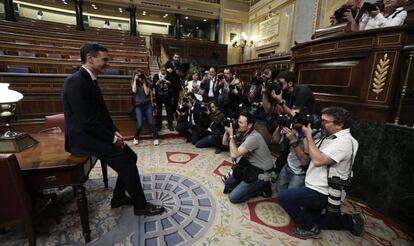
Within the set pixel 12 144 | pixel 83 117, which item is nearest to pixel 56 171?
pixel 83 117

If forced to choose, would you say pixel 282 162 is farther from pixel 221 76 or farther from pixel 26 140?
pixel 26 140

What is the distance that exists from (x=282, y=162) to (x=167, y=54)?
944 centimetres

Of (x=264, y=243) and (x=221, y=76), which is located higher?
(x=221, y=76)

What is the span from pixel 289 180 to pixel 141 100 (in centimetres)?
282

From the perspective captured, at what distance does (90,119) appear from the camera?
152cm

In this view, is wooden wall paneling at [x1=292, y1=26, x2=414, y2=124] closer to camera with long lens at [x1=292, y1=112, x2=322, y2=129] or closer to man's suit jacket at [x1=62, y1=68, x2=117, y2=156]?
camera with long lens at [x1=292, y1=112, x2=322, y2=129]

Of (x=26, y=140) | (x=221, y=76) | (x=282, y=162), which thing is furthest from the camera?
(x=221, y=76)

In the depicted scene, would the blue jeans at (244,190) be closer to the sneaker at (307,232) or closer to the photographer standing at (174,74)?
the sneaker at (307,232)

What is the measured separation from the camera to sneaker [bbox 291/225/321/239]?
1.65 m

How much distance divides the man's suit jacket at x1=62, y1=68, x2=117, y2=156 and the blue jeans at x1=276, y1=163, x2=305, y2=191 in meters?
1.75

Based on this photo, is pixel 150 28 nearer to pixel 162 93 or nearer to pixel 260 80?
pixel 162 93

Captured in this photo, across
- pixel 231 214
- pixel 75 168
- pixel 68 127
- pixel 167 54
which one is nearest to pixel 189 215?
pixel 231 214

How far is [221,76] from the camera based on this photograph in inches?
149

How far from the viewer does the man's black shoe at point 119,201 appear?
199cm
